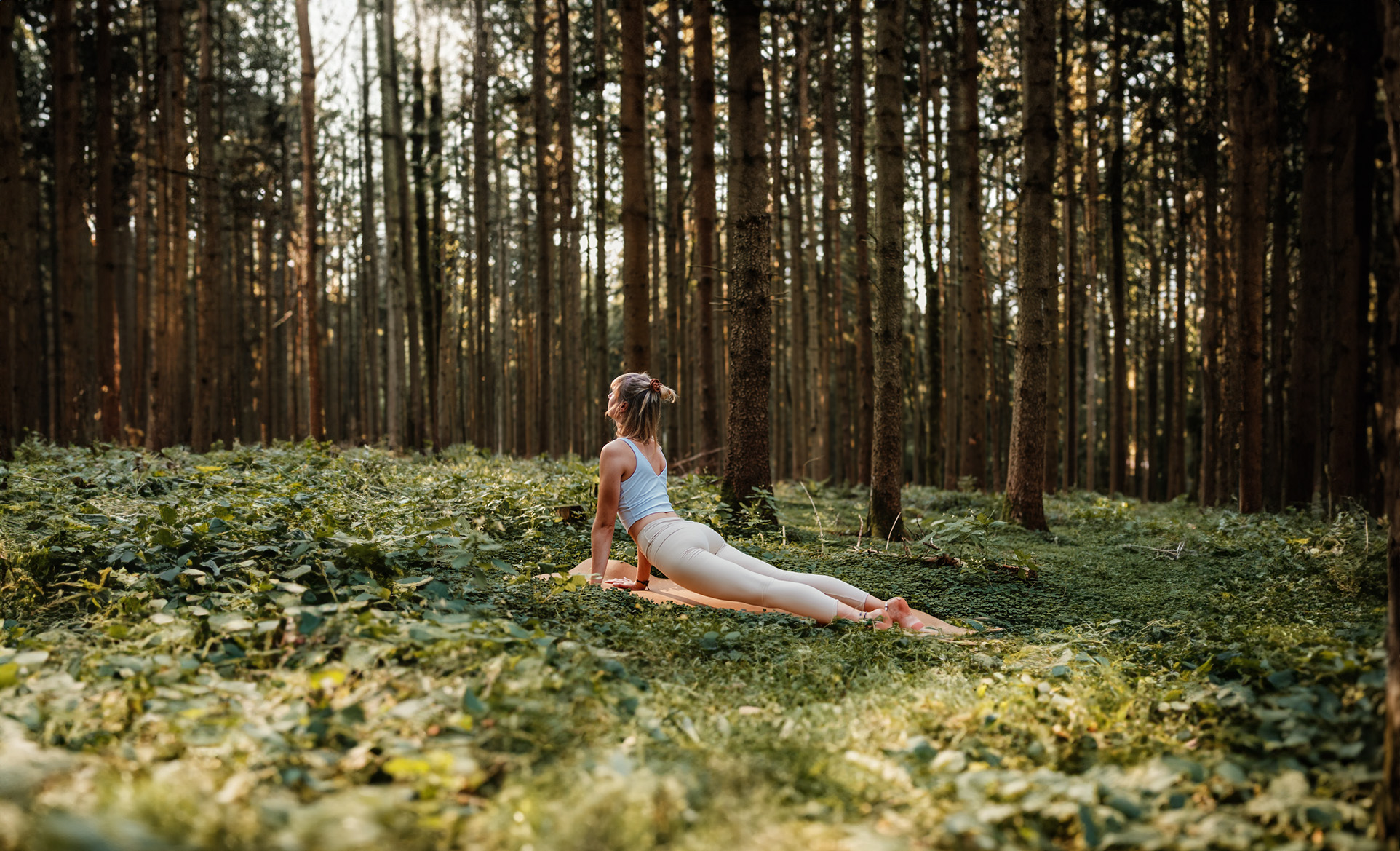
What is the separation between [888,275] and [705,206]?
12.0 feet

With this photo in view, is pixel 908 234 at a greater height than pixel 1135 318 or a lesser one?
greater

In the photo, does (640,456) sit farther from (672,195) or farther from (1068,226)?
(1068,226)

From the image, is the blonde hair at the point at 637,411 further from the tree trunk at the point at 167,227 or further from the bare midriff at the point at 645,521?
the tree trunk at the point at 167,227

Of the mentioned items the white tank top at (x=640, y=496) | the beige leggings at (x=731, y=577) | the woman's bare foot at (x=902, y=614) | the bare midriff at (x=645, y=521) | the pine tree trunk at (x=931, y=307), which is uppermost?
the pine tree trunk at (x=931, y=307)

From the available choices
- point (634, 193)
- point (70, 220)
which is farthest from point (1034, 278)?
point (70, 220)

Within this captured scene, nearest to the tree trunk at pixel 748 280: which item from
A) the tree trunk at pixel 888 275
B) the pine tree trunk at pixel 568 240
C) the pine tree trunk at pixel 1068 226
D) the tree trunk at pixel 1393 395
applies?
the tree trunk at pixel 888 275

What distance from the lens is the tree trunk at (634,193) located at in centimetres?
945

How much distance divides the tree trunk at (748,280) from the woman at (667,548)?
2682 mm

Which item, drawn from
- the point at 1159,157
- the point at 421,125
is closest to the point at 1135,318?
the point at 1159,157

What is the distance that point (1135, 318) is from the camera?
86.6 ft

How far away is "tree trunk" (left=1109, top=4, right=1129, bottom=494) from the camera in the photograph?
15.5m

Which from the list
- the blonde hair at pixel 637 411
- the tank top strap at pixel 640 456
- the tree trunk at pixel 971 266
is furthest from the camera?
the tree trunk at pixel 971 266

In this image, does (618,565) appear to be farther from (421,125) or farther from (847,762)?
(421,125)

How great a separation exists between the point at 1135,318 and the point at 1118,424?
389 inches
